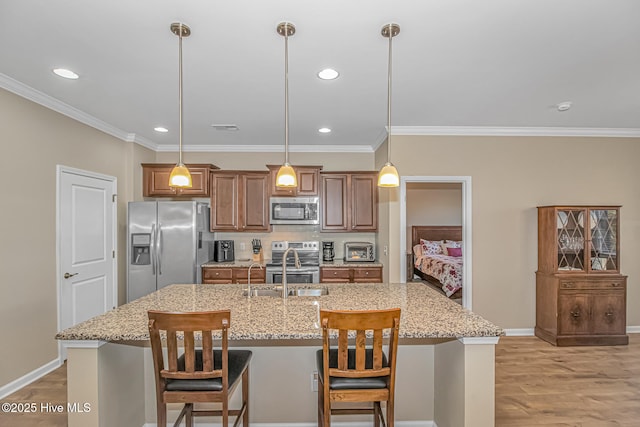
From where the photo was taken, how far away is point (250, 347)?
2.21 metres

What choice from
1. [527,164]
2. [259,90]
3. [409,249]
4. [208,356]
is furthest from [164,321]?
[409,249]

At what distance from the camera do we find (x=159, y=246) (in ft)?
13.9

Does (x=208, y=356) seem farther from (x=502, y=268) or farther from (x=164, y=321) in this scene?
(x=502, y=268)

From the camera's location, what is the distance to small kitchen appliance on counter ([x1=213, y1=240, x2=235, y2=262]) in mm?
4898

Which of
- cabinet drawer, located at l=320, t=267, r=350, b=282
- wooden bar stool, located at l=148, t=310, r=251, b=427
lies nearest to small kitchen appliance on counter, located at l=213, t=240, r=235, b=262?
cabinet drawer, located at l=320, t=267, r=350, b=282

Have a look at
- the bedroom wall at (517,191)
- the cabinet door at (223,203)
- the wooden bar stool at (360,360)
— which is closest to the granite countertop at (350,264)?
the bedroom wall at (517,191)

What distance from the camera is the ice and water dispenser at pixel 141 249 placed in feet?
13.9

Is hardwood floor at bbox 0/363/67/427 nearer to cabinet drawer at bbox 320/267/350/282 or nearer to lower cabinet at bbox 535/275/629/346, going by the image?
cabinet drawer at bbox 320/267/350/282

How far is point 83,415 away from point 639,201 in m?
5.92

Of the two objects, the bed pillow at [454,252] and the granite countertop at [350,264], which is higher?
the granite countertop at [350,264]

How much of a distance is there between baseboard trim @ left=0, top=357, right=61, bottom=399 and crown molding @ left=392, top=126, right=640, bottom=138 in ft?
14.1

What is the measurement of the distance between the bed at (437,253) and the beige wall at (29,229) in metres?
5.30

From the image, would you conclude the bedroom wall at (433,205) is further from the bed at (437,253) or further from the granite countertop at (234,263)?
the granite countertop at (234,263)

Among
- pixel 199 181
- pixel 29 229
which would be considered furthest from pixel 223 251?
pixel 29 229
